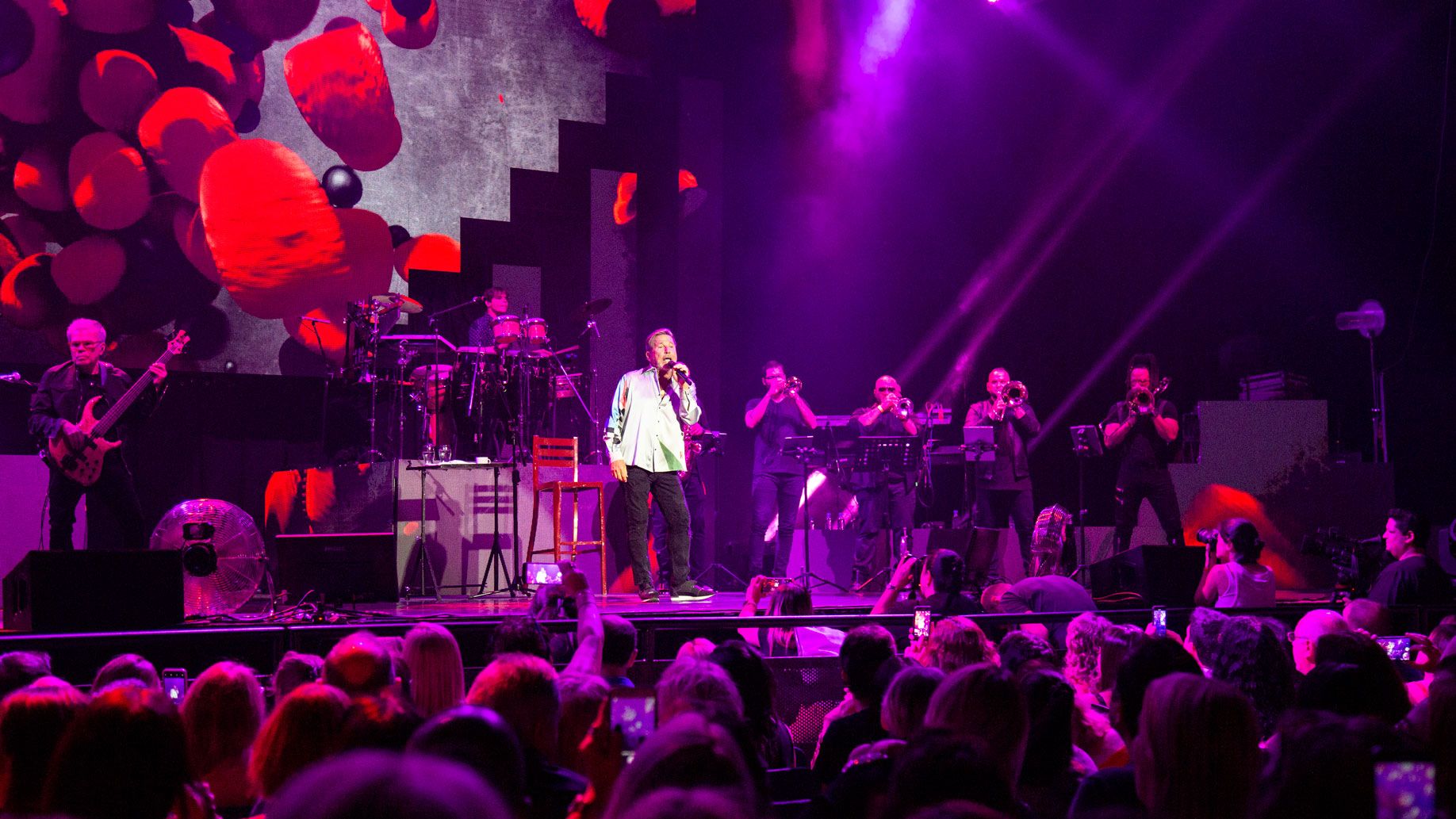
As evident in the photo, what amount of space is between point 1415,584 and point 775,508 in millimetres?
5380

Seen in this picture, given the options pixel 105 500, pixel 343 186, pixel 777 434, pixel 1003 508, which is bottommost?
pixel 1003 508

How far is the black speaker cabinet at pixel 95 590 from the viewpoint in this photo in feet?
18.7

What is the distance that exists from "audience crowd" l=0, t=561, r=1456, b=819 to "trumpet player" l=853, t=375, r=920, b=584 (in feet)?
20.2

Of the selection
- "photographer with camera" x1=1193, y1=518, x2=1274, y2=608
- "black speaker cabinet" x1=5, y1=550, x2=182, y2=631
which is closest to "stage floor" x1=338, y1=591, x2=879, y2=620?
"black speaker cabinet" x1=5, y1=550, x2=182, y2=631

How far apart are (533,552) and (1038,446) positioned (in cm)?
593

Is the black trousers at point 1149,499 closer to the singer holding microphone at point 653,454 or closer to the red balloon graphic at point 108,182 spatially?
the singer holding microphone at point 653,454

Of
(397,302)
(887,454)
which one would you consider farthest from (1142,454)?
(397,302)

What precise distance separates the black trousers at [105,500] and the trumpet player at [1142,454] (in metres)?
7.62

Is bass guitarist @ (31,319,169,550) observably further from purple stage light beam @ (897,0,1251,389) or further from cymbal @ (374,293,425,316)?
purple stage light beam @ (897,0,1251,389)

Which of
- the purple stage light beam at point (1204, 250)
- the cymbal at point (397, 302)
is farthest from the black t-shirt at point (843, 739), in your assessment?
the purple stage light beam at point (1204, 250)

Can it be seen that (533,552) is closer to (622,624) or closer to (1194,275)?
(622,624)

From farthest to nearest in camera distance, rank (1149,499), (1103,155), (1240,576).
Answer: (1103,155), (1149,499), (1240,576)

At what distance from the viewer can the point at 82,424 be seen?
26.2 ft

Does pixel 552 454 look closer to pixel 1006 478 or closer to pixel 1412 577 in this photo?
pixel 1006 478
